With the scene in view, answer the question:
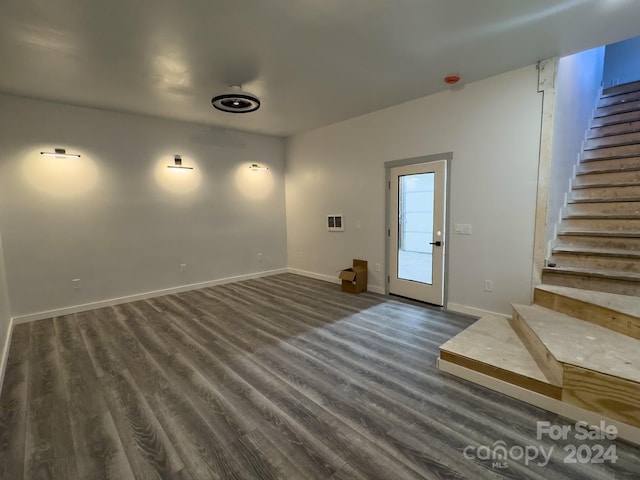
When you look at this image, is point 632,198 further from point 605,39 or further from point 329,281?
point 329,281

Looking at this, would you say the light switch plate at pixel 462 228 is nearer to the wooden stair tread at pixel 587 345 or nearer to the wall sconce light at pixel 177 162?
the wooden stair tread at pixel 587 345

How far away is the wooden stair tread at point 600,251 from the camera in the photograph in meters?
3.01

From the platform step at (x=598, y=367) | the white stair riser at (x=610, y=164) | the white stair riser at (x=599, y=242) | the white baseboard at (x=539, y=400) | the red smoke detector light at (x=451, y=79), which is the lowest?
the white baseboard at (x=539, y=400)

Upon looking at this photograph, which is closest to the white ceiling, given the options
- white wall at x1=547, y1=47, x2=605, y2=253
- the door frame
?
white wall at x1=547, y1=47, x2=605, y2=253

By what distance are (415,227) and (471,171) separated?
42.0 inches

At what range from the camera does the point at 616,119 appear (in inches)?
181

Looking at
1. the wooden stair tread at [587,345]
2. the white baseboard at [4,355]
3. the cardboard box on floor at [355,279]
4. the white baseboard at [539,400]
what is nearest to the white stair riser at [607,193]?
the wooden stair tread at [587,345]

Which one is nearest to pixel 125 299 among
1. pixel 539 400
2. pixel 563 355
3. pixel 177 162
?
pixel 177 162

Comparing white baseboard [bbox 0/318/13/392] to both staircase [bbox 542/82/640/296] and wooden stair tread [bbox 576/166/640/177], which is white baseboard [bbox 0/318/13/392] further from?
wooden stair tread [bbox 576/166/640/177]

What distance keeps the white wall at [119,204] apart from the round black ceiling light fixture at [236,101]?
1994 mm

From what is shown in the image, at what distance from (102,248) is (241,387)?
3.56 metres

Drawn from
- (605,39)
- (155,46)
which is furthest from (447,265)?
(155,46)

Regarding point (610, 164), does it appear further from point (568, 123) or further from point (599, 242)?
point (599, 242)

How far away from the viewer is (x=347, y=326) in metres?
3.58
